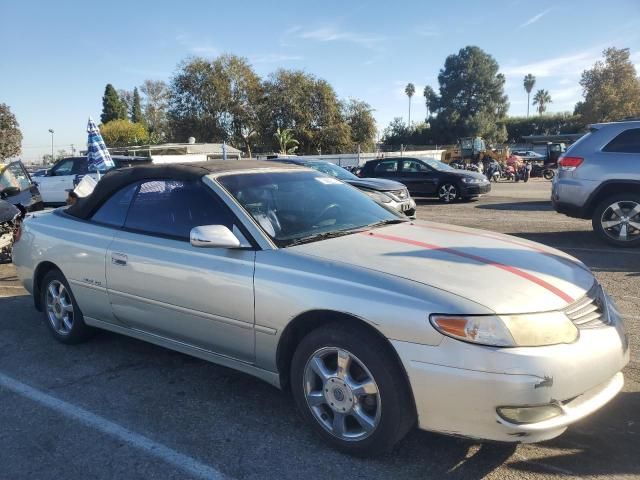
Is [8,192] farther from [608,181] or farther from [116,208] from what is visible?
A: [608,181]

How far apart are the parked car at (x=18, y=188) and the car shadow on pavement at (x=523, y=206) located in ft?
34.8

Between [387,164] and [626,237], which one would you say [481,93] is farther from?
[626,237]

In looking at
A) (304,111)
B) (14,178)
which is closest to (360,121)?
(304,111)

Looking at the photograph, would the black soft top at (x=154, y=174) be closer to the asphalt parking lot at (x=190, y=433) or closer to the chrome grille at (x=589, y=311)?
the asphalt parking lot at (x=190, y=433)

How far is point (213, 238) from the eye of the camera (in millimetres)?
3123

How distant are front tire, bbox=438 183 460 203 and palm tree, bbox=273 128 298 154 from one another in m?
34.6

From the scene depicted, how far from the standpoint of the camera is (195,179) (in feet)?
12.1

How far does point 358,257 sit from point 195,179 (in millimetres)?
1387

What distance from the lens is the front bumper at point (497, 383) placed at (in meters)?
2.38

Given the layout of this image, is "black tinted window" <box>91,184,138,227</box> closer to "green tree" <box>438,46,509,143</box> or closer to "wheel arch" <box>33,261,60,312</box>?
"wheel arch" <box>33,261,60,312</box>

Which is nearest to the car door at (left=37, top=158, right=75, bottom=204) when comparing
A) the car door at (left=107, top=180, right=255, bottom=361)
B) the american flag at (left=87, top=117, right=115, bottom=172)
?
the american flag at (left=87, top=117, right=115, bottom=172)

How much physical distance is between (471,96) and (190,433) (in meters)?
85.6

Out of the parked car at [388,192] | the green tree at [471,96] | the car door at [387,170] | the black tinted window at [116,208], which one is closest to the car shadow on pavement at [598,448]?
the black tinted window at [116,208]

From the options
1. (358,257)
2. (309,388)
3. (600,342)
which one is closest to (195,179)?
(358,257)
